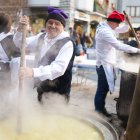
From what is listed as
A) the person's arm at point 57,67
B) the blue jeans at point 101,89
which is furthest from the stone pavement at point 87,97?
the person's arm at point 57,67

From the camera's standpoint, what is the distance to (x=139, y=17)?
4391 cm

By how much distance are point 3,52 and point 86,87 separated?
379cm

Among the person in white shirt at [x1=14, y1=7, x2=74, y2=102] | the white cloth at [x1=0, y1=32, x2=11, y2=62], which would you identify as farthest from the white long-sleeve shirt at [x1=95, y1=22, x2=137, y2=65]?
the person in white shirt at [x1=14, y1=7, x2=74, y2=102]

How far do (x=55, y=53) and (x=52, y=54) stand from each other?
0.16 ft

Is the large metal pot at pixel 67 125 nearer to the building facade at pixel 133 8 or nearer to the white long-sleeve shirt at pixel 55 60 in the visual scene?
the white long-sleeve shirt at pixel 55 60

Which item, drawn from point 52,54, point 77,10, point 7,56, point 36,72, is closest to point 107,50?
point 7,56

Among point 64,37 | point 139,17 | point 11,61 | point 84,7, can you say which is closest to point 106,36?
point 11,61

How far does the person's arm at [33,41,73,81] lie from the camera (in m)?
2.67

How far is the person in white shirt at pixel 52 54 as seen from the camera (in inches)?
108

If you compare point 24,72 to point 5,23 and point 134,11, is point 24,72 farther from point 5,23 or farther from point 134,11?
point 134,11

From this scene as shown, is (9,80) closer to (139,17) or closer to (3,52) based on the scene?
(3,52)

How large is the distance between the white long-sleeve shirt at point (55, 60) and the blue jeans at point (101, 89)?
1.83 metres

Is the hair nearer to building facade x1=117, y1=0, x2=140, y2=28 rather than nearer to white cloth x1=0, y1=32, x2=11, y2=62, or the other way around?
white cloth x1=0, y1=32, x2=11, y2=62

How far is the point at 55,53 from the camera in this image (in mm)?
3094
